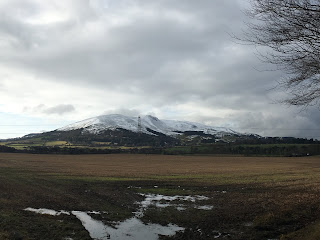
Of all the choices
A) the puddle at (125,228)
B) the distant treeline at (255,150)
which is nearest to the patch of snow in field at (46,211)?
the puddle at (125,228)

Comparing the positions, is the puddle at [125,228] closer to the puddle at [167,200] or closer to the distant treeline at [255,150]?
the puddle at [167,200]

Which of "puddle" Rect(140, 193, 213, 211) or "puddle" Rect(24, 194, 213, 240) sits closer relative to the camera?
"puddle" Rect(24, 194, 213, 240)

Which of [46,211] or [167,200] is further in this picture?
Answer: [167,200]

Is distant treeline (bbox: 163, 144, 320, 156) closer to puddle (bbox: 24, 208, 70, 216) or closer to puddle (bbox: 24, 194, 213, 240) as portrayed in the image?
puddle (bbox: 24, 208, 70, 216)

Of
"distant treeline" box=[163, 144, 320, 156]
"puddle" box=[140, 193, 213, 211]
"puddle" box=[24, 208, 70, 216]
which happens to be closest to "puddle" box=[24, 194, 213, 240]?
"puddle" box=[24, 208, 70, 216]

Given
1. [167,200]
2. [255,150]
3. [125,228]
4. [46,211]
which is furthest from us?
[255,150]

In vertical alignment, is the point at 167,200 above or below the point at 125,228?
below

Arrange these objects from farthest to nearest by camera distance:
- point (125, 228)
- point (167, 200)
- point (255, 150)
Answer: point (255, 150), point (167, 200), point (125, 228)

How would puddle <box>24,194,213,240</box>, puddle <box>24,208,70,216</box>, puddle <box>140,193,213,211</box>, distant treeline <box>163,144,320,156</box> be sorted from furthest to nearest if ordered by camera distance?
distant treeline <box>163,144,320,156</box> → puddle <box>140,193,213,211</box> → puddle <box>24,208,70,216</box> → puddle <box>24,194,213,240</box>

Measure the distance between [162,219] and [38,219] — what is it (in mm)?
7346

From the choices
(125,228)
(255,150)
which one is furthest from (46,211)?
(255,150)

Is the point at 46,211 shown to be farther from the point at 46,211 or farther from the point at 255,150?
the point at 255,150

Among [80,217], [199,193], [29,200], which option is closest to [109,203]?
[80,217]

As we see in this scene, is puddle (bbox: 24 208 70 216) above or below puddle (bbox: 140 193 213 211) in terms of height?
above
